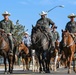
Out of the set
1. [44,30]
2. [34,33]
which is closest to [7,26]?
[34,33]

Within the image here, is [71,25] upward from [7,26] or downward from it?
upward

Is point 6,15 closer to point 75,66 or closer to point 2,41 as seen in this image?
point 2,41

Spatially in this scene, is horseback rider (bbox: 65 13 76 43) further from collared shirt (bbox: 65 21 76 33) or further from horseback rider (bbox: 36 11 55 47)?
horseback rider (bbox: 36 11 55 47)

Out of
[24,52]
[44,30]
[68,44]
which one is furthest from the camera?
[24,52]

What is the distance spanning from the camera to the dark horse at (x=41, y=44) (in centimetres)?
2009

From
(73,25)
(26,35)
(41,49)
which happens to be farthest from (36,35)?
(26,35)

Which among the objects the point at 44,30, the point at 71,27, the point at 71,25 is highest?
the point at 71,25

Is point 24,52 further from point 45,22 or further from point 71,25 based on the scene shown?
point 45,22

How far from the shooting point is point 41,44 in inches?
795

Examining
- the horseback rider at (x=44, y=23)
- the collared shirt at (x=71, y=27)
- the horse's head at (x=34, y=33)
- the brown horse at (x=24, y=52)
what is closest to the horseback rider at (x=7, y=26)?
the horse's head at (x=34, y=33)

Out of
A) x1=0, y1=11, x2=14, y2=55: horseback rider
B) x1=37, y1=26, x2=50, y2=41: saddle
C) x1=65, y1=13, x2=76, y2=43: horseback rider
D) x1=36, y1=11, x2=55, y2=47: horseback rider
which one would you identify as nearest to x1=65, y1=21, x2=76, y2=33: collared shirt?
x1=65, y1=13, x2=76, y2=43: horseback rider

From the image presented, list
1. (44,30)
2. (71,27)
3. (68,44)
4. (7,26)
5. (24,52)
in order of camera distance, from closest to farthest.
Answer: (7,26)
(44,30)
(68,44)
(71,27)
(24,52)

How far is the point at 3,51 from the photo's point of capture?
19.6m

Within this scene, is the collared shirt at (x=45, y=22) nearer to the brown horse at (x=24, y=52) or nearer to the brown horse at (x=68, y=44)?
the brown horse at (x=68, y=44)
